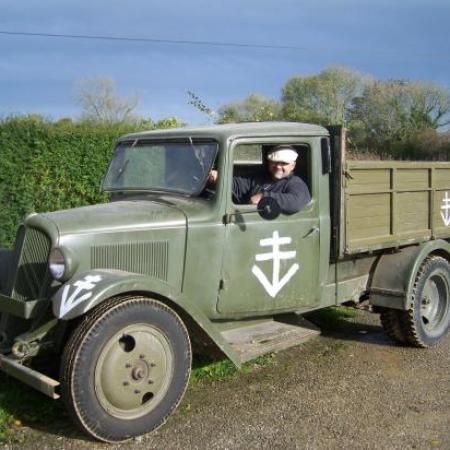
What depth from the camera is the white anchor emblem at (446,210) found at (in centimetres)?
555

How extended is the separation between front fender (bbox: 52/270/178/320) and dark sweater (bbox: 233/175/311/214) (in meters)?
1.10

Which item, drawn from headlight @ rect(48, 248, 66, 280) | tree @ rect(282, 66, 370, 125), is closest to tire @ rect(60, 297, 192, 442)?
headlight @ rect(48, 248, 66, 280)

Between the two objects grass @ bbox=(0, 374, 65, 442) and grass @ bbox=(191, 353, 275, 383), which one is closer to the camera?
grass @ bbox=(0, 374, 65, 442)

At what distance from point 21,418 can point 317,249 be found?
2336mm

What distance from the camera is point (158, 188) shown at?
13.7 ft

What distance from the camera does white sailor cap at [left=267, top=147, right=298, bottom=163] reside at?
422cm

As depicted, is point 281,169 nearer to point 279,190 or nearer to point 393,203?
point 279,190

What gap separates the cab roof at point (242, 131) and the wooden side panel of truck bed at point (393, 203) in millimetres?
442

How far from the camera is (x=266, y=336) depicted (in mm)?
4172

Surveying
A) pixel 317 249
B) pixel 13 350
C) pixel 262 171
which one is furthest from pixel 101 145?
pixel 13 350

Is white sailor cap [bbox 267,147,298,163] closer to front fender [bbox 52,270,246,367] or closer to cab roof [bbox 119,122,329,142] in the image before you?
cab roof [bbox 119,122,329,142]

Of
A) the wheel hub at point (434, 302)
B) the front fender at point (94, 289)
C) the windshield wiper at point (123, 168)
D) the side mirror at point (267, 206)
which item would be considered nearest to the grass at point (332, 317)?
the wheel hub at point (434, 302)

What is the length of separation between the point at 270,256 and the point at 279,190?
1.67 ft

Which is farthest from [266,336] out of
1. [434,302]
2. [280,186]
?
[434,302]
